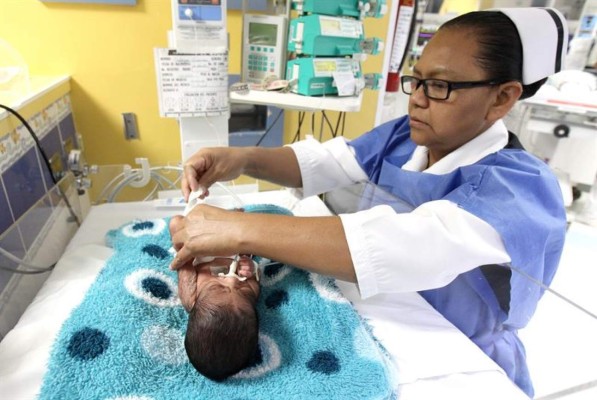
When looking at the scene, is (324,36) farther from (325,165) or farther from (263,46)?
(325,165)

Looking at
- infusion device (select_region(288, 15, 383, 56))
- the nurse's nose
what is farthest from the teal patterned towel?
infusion device (select_region(288, 15, 383, 56))

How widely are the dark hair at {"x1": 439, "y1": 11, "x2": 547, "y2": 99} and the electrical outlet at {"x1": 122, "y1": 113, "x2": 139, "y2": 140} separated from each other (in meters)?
1.45

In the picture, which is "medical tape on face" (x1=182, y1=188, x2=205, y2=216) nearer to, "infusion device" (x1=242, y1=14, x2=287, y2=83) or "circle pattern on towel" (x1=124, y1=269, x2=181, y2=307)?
"circle pattern on towel" (x1=124, y1=269, x2=181, y2=307)

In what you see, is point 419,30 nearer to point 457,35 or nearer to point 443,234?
point 457,35

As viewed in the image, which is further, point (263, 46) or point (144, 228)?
point (263, 46)

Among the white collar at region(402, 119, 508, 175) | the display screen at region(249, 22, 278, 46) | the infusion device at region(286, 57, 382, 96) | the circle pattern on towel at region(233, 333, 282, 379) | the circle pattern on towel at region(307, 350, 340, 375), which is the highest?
the display screen at region(249, 22, 278, 46)

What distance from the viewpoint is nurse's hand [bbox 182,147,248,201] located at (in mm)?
1179

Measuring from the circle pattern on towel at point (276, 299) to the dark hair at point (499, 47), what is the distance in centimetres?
74

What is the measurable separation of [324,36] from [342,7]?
0.52 feet

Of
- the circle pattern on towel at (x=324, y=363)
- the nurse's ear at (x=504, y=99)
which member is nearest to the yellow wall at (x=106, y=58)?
the nurse's ear at (x=504, y=99)

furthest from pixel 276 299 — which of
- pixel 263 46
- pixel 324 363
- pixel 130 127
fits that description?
pixel 130 127

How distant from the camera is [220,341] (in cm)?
79

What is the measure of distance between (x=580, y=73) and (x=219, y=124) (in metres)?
2.70

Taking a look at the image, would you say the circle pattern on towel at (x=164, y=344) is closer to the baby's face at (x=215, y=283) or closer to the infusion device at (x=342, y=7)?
the baby's face at (x=215, y=283)
